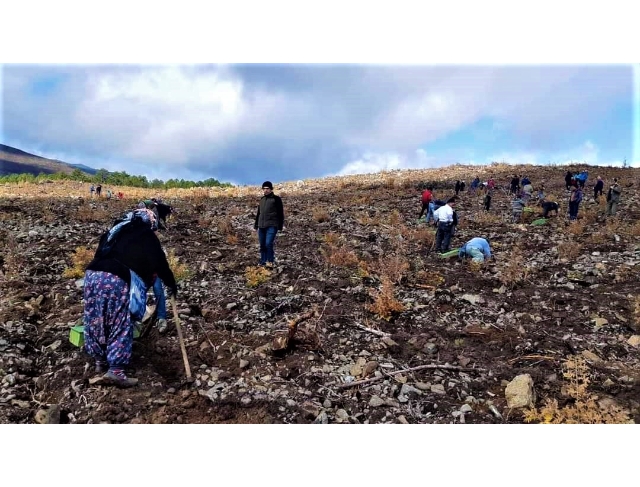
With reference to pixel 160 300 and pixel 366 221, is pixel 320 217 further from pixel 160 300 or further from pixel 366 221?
pixel 160 300

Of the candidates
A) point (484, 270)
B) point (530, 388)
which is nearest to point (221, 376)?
point (530, 388)

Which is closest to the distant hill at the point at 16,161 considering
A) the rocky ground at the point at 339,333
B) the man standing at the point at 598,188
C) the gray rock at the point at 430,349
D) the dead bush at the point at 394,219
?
the rocky ground at the point at 339,333

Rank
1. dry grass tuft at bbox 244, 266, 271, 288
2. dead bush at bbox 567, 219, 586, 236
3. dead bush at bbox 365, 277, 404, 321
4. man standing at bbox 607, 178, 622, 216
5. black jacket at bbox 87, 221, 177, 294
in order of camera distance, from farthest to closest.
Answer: man standing at bbox 607, 178, 622, 216 < dead bush at bbox 567, 219, 586, 236 < dry grass tuft at bbox 244, 266, 271, 288 < dead bush at bbox 365, 277, 404, 321 < black jacket at bbox 87, 221, 177, 294

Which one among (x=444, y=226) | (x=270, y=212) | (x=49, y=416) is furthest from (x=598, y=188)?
(x=49, y=416)

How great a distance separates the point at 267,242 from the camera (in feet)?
20.5

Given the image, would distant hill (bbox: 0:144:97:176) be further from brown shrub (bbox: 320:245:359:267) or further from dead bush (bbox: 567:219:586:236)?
dead bush (bbox: 567:219:586:236)

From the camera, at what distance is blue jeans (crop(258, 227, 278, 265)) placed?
618cm

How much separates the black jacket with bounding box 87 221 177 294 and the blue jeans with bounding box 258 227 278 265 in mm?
2703

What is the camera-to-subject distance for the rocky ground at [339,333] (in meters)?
3.25

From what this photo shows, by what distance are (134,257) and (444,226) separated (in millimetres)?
5936

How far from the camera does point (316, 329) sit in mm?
4277

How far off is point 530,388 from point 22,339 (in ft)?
15.0

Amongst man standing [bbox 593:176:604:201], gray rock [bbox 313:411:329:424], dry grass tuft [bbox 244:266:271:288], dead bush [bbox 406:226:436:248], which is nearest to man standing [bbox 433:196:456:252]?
dead bush [bbox 406:226:436:248]

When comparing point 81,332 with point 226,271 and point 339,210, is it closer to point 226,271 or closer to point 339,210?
point 226,271
